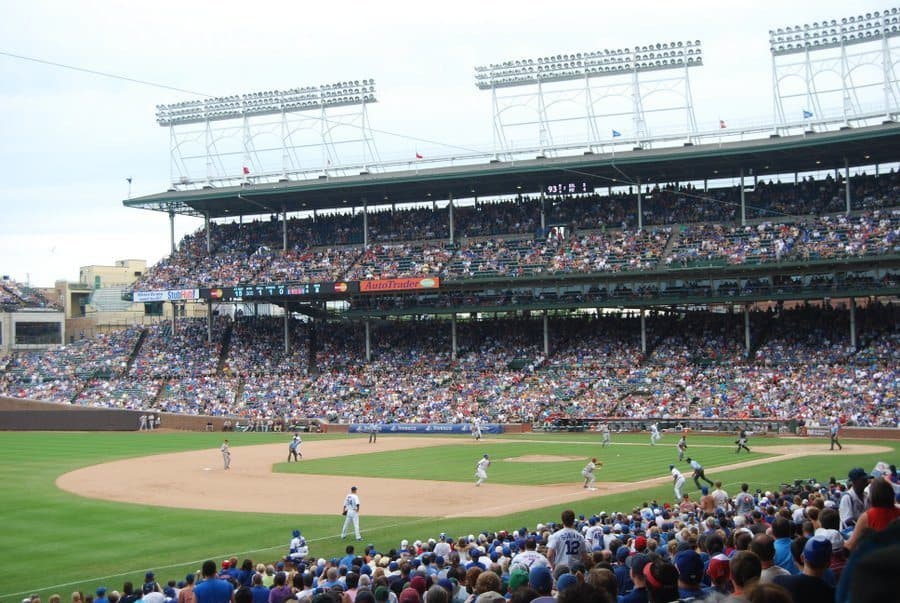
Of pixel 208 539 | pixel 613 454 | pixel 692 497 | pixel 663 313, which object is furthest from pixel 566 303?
pixel 208 539

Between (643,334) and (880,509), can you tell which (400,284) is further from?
(880,509)

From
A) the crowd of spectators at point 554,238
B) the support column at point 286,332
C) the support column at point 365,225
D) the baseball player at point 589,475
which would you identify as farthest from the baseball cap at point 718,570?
the support column at point 365,225

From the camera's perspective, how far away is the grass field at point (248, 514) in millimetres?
21922

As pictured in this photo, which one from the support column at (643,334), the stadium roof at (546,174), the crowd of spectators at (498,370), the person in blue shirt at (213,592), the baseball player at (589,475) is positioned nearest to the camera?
the person in blue shirt at (213,592)

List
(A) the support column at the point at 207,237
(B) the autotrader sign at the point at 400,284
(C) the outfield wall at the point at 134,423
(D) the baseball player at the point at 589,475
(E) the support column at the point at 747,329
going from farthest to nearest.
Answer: (A) the support column at the point at 207,237
(B) the autotrader sign at the point at 400,284
(E) the support column at the point at 747,329
(C) the outfield wall at the point at 134,423
(D) the baseball player at the point at 589,475

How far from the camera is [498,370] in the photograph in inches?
2635

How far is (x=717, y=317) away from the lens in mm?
65250

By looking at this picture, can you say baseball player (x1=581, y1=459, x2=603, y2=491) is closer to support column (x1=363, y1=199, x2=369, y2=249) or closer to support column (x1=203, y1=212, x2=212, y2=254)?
support column (x1=363, y1=199, x2=369, y2=249)

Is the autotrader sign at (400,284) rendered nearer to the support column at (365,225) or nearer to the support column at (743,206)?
the support column at (365,225)

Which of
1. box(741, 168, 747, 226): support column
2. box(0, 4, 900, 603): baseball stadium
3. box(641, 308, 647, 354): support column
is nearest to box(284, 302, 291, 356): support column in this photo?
box(0, 4, 900, 603): baseball stadium

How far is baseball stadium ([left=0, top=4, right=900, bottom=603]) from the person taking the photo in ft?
98.5

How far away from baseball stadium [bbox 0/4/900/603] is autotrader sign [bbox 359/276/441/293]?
17 centimetres

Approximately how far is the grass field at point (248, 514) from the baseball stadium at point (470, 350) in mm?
180

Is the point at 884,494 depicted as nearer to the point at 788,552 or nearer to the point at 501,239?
the point at 788,552
